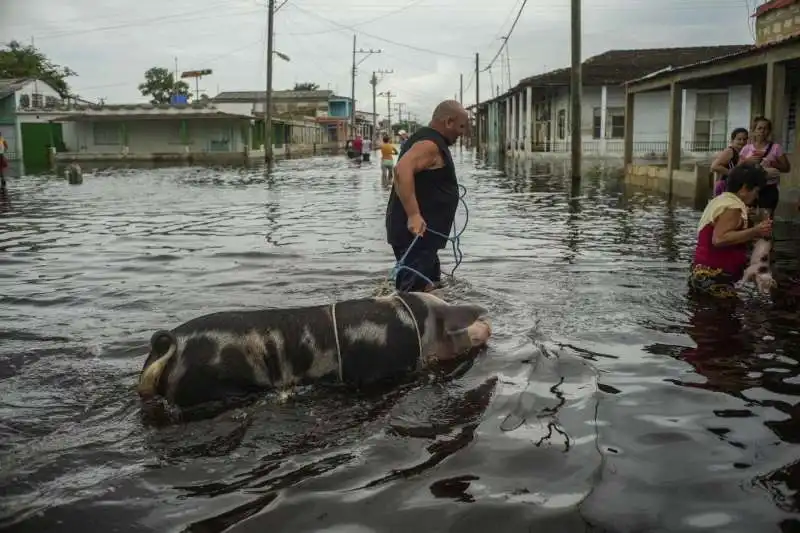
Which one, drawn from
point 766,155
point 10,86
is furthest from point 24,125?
point 766,155

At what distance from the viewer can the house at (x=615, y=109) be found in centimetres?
3728

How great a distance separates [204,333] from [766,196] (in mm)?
8167

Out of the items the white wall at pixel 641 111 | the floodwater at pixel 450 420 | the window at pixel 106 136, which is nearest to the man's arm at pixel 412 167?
the floodwater at pixel 450 420

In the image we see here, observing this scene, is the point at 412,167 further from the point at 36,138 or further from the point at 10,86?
the point at 10,86

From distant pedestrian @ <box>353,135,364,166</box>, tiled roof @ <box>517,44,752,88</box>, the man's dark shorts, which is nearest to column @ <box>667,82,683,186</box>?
the man's dark shorts

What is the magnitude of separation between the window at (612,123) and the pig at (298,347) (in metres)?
39.5

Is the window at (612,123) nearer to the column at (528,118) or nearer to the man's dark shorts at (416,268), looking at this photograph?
the column at (528,118)

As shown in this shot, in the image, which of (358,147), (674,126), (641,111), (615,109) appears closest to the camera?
(674,126)

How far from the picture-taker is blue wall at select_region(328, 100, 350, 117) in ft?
339

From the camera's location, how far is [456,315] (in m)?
5.47

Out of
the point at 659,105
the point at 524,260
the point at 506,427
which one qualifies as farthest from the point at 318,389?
the point at 659,105

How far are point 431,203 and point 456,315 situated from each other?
4.67 feet

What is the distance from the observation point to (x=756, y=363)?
564cm

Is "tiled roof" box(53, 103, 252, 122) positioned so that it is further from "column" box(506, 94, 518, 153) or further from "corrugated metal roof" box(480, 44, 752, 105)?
"corrugated metal roof" box(480, 44, 752, 105)
